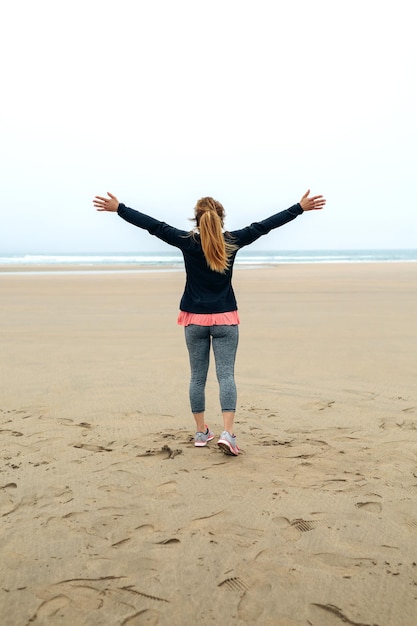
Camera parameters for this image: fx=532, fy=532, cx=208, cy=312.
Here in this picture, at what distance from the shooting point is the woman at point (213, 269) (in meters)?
4.09

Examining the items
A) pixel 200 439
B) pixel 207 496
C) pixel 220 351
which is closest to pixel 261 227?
pixel 220 351

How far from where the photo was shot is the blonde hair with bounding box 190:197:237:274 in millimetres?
4023

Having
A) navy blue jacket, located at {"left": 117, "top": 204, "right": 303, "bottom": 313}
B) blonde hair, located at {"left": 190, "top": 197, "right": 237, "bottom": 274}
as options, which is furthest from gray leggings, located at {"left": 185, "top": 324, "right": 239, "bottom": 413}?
blonde hair, located at {"left": 190, "top": 197, "right": 237, "bottom": 274}

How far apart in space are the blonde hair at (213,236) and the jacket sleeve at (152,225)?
0.65ft

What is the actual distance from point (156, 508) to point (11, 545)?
86cm

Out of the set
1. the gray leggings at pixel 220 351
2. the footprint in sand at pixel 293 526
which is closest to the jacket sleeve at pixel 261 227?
the gray leggings at pixel 220 351

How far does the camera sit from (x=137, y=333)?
10289 millimetres

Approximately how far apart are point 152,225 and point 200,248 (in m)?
0.42

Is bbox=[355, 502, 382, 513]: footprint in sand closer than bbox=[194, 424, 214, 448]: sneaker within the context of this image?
Yes

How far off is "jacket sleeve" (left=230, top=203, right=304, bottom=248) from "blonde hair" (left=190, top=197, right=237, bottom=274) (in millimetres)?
85

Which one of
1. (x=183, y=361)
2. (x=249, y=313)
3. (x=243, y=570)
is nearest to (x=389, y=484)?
(x=243, y=570)

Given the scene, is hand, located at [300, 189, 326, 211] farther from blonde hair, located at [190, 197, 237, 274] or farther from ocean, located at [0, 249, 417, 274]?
ocean, located at [0, 249, 417, 274]

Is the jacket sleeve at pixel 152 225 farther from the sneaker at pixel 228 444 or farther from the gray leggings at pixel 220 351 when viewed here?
the sneaker at pixel 228 444

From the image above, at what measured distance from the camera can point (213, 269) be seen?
4.12m
